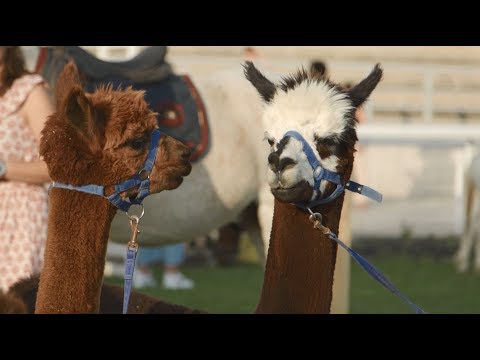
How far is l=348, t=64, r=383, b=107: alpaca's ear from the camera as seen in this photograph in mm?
3847

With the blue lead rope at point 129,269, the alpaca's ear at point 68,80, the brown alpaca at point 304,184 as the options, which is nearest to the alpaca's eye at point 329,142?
the brown alpaca at point 304,184

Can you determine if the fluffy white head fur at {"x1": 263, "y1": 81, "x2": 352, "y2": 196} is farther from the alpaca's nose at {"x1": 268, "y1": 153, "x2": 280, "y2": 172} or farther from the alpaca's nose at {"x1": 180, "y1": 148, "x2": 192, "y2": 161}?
the alpaca's nose at {"x1": 180, "y1": 148, "x2": 192, "y2": 161}

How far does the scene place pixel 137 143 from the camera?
3.68m

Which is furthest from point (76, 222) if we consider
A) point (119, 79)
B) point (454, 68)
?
point (454, 68)

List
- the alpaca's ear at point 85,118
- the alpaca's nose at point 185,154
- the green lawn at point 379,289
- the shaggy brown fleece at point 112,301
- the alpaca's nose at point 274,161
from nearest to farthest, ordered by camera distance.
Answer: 1. the alpaca's ear at point 85,118
2. the alpaca's nose at point 274,161
3. the alpaca's nose at point 185,154
4. the shaggy brown fleece at point 112,301
5. the green lawn at point 379,289

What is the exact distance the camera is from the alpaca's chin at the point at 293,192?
12.0 ft

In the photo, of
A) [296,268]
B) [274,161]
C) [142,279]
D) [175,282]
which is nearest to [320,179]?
[274,161]

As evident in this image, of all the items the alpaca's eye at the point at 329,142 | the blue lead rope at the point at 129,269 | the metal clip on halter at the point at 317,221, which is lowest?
the blue lead rope at the point at 129,269

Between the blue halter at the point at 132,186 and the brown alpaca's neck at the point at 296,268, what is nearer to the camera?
the blue halter at the point at 132,186

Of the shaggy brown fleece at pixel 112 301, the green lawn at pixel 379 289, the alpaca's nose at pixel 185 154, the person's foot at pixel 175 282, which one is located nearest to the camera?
the alpaca's nose at pixel 185 154

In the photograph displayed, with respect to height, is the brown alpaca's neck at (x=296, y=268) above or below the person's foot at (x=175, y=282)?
above

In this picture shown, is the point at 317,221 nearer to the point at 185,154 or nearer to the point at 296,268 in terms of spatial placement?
the point at 296,268

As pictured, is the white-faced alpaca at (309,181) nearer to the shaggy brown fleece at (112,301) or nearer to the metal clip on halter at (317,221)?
the metal clip on halter at (317,221)

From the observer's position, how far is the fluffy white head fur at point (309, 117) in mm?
3689
